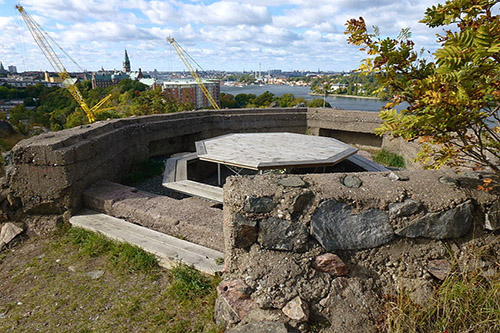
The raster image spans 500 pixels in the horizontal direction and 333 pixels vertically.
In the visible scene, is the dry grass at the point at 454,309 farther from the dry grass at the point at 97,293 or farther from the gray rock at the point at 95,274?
the gray rock at the point at 95,274

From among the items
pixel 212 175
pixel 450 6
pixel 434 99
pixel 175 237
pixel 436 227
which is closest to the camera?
pixel 434 99

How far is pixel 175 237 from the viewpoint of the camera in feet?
12.4

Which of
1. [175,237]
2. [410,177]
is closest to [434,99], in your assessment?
[410,177]

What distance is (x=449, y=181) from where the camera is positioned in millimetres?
2717

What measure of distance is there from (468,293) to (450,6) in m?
1.96

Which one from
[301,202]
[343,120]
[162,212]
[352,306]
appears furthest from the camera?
[343,120]

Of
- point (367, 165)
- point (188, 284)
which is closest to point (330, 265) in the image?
point (188, 284)

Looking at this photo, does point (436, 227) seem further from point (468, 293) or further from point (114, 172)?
point (114, 172)

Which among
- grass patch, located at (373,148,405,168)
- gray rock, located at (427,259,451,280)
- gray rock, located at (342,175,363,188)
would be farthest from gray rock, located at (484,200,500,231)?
grass patch, located at (373,148,405,168)

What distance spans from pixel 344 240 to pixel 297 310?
2.07ft

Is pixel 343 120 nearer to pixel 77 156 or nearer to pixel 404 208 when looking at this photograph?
pixel 77 156

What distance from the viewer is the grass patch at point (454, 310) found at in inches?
84.4

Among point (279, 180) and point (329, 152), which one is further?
point (329, 152)

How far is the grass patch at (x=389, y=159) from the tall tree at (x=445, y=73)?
607cm
